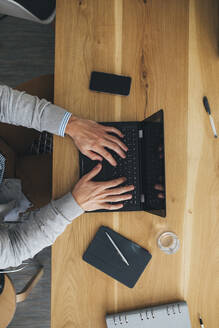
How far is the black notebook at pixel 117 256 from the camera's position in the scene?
0.94m

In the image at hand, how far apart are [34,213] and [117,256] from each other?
0.34 meters

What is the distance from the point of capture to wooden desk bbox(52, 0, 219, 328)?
3.11ft

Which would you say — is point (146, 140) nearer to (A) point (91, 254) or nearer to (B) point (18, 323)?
(A) point (91, 254)

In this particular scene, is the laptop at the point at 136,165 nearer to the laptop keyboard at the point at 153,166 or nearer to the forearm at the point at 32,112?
the laptop keyboard at the point at 153,166

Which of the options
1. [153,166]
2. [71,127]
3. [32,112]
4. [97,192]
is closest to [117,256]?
[97,192]

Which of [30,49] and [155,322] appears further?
[30,49]

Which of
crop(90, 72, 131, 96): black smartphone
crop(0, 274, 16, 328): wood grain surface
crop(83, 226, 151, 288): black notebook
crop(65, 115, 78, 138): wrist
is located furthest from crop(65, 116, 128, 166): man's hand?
crop(0, 274, 16, 328): wood grain surface

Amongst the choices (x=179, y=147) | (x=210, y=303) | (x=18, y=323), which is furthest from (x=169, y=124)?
(x=18, y=323)

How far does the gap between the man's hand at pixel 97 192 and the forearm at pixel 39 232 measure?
0.10 feet

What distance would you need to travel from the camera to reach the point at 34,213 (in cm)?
98

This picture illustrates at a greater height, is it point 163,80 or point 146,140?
point 163,80

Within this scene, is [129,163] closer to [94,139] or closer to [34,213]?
[94,139]

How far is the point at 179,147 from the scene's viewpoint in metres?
0.99

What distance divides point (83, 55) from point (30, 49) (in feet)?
2.90
